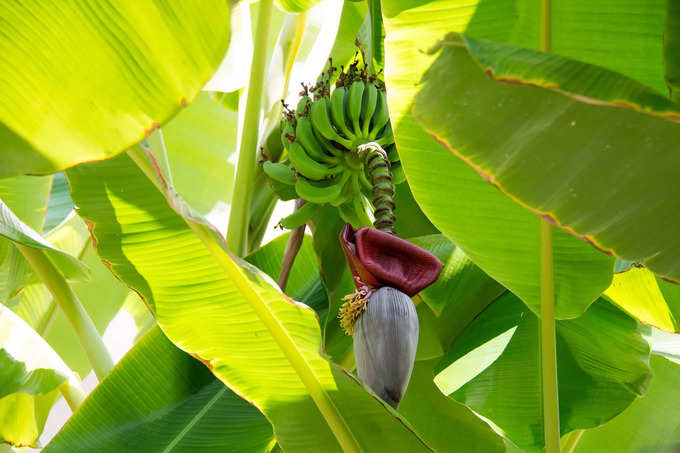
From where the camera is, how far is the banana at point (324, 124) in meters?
1.00

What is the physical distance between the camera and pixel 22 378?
3.13ft

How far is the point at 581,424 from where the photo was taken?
41.4 inches

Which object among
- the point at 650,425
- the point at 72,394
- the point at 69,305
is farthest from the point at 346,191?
the point at 650,425

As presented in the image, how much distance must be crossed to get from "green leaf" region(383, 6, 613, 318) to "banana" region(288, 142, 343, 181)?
0.71ft

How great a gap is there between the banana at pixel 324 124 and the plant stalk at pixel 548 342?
336 mm

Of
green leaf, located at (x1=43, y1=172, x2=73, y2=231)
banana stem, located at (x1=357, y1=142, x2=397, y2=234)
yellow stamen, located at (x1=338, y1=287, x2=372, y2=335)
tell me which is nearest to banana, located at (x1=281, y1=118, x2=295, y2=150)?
banana stem, located at (x1=357, y1=142, x2=397, y2=234)

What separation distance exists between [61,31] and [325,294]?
671mm

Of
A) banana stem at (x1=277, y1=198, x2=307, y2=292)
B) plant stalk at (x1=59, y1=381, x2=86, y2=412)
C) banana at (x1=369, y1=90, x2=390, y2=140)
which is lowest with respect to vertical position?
plant stalk at (x1=59, y1=381, x2=86, y2=412)

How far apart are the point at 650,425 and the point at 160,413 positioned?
3.23 feet

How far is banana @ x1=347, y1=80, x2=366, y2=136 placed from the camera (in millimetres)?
1000

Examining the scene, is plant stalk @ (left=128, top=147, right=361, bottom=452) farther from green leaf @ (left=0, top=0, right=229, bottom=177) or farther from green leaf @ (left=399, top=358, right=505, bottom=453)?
green leaf @ (left=399, top=358, right=505, bottom=453)

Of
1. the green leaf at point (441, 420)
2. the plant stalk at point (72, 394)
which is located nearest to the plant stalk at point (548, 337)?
the green leaf at point (441, 420)

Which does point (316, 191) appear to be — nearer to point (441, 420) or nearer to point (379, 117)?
point (379, 117)

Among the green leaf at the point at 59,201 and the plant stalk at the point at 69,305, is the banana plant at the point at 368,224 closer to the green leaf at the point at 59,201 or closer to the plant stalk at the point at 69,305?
the plant stalk at the point at 69,305
